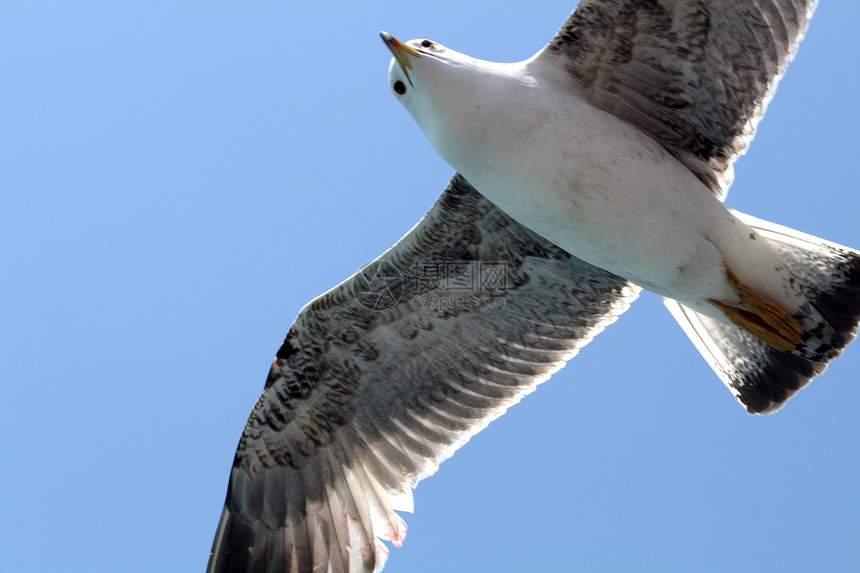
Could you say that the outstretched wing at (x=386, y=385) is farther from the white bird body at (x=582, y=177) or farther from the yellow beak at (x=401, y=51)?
the yellow beak at (x=401, y=51)

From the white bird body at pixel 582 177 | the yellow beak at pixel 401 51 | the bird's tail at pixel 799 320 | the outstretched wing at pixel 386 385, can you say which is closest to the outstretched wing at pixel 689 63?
the white bird body at pixel 582 177

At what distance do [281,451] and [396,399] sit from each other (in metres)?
0.93

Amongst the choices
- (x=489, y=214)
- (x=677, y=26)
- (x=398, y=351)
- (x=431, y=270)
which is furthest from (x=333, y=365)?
(x=677, y=26)

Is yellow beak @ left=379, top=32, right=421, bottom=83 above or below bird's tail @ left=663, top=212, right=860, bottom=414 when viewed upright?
above

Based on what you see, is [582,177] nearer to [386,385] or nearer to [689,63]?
[689,63]

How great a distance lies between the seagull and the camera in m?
4.94

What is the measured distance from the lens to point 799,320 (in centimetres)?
523

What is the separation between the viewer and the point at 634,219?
4969 millimetres

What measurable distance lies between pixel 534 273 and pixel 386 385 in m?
1.38

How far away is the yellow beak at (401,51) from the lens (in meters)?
4.98

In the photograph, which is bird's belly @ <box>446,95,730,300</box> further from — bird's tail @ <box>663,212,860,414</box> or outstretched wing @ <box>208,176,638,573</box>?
outstretched wing @ <box>208,176,638,573</box>

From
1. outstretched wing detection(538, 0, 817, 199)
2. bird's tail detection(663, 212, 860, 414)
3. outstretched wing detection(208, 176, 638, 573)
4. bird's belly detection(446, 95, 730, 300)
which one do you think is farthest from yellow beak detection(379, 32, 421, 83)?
bird's tail detection(663, 212, 860, 414)

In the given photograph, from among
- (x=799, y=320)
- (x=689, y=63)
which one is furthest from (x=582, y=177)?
(x=799, y=320)

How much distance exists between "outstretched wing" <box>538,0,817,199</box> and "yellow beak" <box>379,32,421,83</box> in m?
0.80
